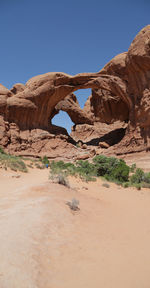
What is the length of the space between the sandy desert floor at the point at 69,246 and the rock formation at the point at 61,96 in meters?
13.7

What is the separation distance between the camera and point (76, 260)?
7.98 feet

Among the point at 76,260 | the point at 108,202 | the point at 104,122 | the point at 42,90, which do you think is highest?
the point at 42,90

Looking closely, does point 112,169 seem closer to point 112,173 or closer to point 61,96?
point 112,173

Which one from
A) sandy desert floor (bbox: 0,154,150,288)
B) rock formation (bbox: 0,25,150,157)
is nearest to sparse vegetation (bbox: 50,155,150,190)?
sandy desert floor (bbox: 0,154,150,288)

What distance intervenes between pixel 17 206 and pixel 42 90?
18924 mm

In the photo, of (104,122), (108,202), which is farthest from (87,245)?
(104,122)

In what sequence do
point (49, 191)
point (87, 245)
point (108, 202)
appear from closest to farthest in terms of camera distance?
point (87, 245) < point (49, 191) < point (108, 202)

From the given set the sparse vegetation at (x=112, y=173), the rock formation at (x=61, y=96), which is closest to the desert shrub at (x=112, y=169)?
the sparse vegetation at (x=112, y=173)

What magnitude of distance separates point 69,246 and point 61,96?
21.0m

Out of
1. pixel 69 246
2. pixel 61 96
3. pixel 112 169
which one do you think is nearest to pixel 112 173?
pixel 112 169

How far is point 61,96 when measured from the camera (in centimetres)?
2261

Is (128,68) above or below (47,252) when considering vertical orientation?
above

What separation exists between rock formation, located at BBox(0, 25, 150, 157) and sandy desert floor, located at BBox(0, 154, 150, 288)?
13.7 metres

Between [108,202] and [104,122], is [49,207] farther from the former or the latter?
[104,122]
